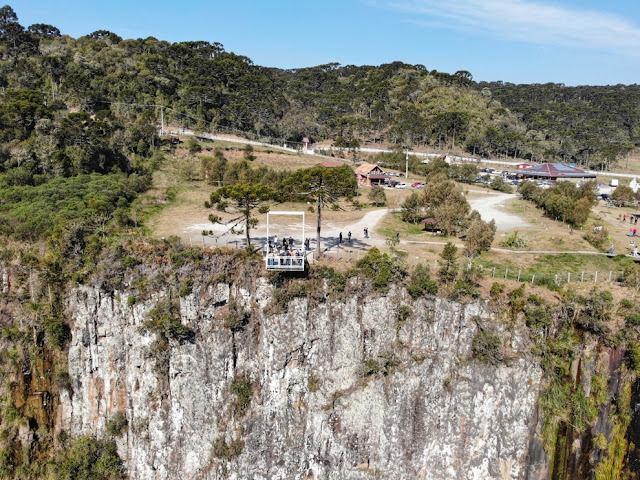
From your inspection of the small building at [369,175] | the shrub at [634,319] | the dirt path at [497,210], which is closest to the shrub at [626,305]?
the shrub at [634,319]

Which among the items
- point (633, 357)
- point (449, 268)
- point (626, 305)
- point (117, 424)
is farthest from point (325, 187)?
point (633, 357)

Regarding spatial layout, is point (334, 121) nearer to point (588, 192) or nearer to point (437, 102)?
point (437, 102)

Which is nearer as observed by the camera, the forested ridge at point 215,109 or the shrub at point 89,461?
the shrub at point 89,461

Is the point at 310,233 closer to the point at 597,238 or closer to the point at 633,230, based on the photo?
the point at 597,238

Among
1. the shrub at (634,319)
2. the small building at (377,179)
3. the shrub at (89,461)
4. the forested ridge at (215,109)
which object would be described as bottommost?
the shrub at (89,461)

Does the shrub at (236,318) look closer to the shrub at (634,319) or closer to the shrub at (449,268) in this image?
the shrub at (449,268)
